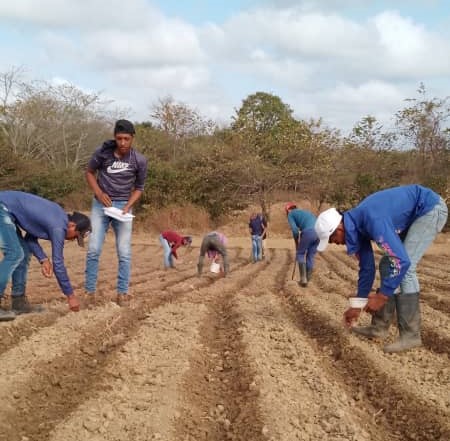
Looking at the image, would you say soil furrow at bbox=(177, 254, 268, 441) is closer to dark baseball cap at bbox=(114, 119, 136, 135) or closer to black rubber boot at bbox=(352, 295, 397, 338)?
black rubber boot at bbox=(352, 295, 397, 338)

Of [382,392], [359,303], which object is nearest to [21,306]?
[359,303]

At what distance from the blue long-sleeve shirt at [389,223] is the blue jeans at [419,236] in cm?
5

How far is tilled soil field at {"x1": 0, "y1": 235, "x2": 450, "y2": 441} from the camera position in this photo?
2717 mm

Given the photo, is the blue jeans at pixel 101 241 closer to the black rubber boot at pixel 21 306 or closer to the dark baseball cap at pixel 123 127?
the black rubber boot at pixel 21 306

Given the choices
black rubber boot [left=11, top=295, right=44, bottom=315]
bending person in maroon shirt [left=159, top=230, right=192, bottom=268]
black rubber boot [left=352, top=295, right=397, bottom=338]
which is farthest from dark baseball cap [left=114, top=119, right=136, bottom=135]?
bending person in maroon shirt [left=159, top=230, right=192, bottom=268]

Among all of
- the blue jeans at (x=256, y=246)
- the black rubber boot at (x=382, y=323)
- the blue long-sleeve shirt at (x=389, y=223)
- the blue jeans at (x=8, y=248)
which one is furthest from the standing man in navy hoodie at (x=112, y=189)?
the blue jeans at (x=256, y=246)

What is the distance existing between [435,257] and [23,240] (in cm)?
1364

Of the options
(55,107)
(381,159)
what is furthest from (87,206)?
(381,159)

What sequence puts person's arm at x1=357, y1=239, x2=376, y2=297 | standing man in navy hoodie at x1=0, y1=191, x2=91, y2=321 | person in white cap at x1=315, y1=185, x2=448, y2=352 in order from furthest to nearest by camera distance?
1. standing man in navy hoodie at x1=0, y1=191, x2=91, y2=321
2. person's arm at x1=357, y1=239, x2=376, y2=297
3. person in white cap at x1=315, y1=185, x2=448, y2=352

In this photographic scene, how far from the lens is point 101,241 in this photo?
5.18 m

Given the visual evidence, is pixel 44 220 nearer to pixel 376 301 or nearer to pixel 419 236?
pixel 376 301

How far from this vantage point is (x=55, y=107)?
99.0ft

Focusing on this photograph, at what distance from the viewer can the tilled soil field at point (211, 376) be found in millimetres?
2717

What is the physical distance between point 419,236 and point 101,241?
3.12 m
